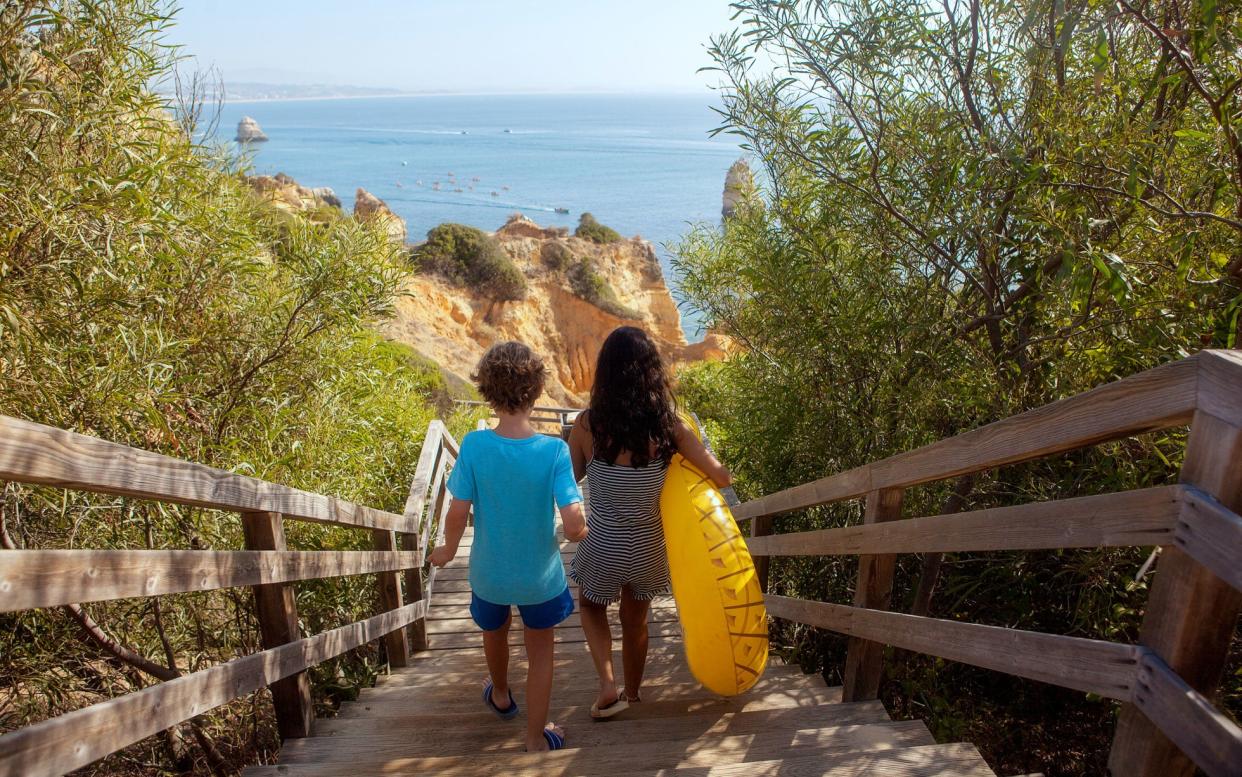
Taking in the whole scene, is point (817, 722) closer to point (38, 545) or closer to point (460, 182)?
point (38, 545)

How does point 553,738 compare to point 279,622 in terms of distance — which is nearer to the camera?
point 279,622

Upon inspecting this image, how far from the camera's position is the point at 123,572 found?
1567 millimetres

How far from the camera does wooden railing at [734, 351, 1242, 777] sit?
1276 millimetres

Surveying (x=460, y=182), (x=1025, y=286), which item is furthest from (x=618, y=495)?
(x=460, y=182)

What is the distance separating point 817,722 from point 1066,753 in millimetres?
1307

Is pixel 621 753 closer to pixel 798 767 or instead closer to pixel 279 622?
pixel 798 767

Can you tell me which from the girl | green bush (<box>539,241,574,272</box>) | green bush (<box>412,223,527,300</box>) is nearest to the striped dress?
the girl

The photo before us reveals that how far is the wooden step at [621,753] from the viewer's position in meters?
2.31

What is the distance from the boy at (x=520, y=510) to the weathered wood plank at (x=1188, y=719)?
155cm

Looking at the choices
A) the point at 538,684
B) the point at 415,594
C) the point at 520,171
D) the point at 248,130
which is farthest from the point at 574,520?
the point at 520,171

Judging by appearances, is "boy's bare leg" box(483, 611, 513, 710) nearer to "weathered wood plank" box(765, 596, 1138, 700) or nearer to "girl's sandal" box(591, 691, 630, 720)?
"girl's sandal" box(591, 691, 630, 720)

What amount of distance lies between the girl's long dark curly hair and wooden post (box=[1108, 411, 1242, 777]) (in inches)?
64.1

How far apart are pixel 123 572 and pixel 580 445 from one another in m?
1.65

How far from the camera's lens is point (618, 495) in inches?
117
